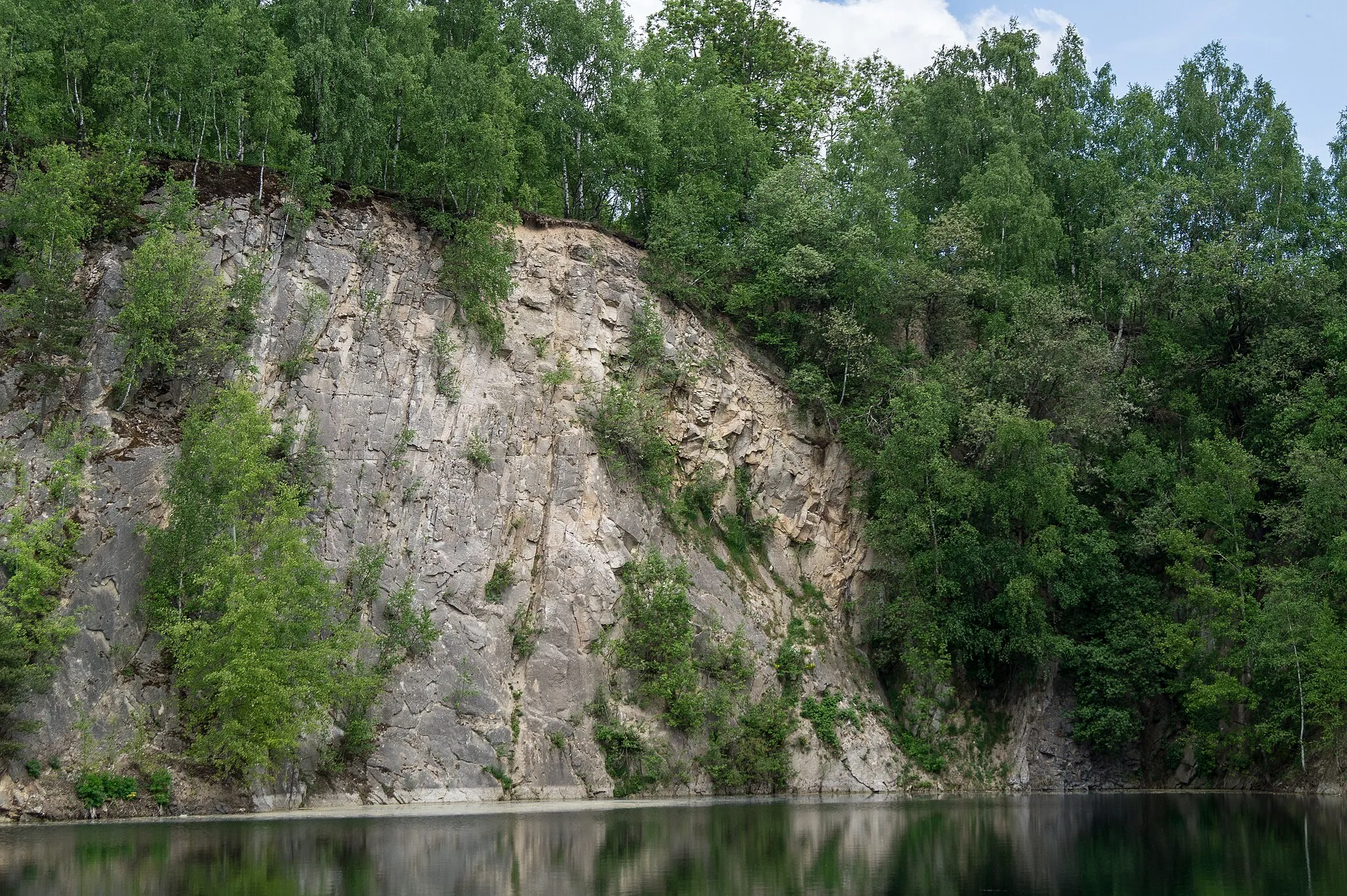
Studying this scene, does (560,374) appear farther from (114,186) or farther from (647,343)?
(114,186)

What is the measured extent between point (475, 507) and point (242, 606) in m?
10.8

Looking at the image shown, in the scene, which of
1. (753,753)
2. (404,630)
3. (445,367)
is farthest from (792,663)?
(445,367)

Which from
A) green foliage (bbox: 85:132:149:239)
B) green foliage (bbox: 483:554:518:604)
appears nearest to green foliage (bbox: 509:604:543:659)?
green foliage (bbox: 483:554:518:604)

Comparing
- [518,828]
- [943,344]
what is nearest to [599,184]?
[943,344]

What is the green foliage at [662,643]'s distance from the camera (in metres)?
39.1

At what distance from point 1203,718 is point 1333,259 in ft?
78.3

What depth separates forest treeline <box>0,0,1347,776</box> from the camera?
41.3 metres

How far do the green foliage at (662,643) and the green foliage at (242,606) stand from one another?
924 centimetres

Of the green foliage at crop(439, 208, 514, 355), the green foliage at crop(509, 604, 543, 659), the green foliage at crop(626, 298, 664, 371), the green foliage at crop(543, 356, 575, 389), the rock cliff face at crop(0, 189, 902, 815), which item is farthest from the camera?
the green foliage at crop(626, 298, 664, 371)

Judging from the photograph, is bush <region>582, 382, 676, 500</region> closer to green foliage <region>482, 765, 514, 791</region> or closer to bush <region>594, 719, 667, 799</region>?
bush <region>594, 719, 667, 799</region>

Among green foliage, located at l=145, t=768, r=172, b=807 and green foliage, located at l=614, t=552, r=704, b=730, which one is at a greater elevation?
green foliage, located at l=614, t=552, r=704, b=730

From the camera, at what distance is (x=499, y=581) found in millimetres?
39250

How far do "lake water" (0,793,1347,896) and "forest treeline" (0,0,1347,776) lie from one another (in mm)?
12010

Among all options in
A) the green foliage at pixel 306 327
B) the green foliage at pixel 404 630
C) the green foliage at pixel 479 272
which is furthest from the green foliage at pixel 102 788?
the green foliage at pixel 479 272
